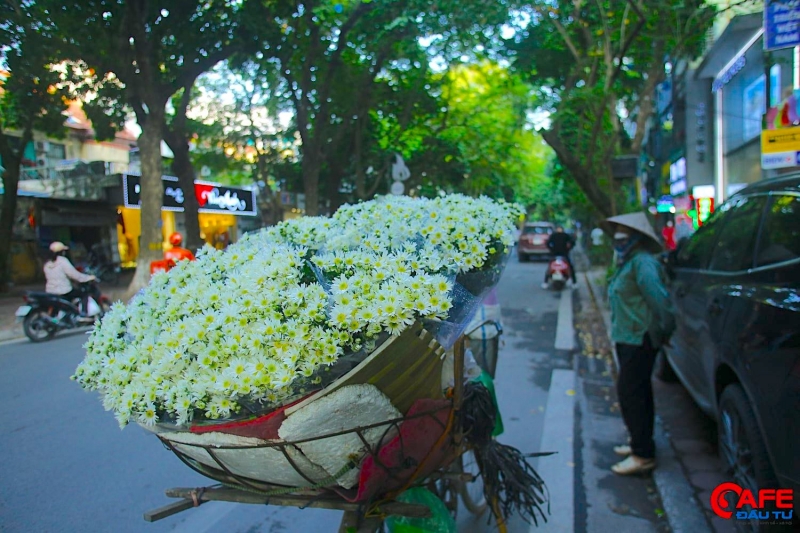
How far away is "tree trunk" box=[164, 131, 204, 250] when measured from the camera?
12.8 metres

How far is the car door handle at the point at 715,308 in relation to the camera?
9.98ft

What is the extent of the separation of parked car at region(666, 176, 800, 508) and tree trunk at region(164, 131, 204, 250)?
10.8m

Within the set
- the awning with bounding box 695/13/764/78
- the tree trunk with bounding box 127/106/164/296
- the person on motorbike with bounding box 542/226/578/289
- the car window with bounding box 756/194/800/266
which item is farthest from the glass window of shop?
the tree trunk with bounding box 127/106/164/296

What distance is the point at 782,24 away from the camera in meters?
5.56

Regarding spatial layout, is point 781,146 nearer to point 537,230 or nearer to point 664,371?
point 664,371

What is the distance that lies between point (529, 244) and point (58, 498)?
67.6 ft

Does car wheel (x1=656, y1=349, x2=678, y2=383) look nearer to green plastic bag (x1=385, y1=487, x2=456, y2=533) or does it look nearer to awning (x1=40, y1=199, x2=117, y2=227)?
green plastic bag (x1=385, y1=487, x2=456, y2=533)

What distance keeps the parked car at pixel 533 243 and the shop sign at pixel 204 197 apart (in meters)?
10.3

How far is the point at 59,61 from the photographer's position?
11242 mm

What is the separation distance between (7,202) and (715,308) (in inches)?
629

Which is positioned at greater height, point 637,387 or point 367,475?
point 367,475

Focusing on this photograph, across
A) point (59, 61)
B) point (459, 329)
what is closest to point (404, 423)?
point (459, 329)

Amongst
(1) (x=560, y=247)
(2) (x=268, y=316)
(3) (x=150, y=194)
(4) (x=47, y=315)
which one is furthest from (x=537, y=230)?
(2) (x=268, y=316)

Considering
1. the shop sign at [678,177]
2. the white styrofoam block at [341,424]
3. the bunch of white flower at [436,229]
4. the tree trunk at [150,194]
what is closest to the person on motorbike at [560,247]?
the tree trunk at [150,194]
